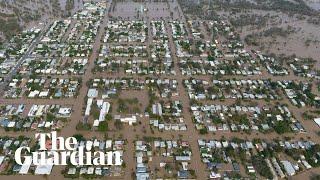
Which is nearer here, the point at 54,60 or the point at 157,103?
the point at 157,103

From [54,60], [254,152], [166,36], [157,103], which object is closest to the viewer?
[254,152]

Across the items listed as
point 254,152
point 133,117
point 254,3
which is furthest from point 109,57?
point 254,3

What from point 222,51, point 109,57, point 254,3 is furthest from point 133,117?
point 254,3

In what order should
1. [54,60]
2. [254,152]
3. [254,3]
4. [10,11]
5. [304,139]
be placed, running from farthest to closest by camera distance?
1. [254,3]
2. [10,11]
3. [54,60]
4. [304,139]
5. [254,152]

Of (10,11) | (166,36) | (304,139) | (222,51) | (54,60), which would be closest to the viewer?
(304,139)

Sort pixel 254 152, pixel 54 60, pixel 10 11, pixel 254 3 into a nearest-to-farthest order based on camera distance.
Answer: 1. pixel 254 152
2. pixel 54 60
3. pixel 10 11
4. pixel 254 3

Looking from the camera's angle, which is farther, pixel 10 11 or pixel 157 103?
pixel 10 11

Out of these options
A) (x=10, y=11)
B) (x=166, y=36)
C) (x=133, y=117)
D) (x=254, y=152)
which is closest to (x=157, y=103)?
(x=133, y=117)

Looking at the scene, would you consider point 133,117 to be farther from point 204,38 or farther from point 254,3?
point 254,3

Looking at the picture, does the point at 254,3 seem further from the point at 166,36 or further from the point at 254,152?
the point at 254,152
